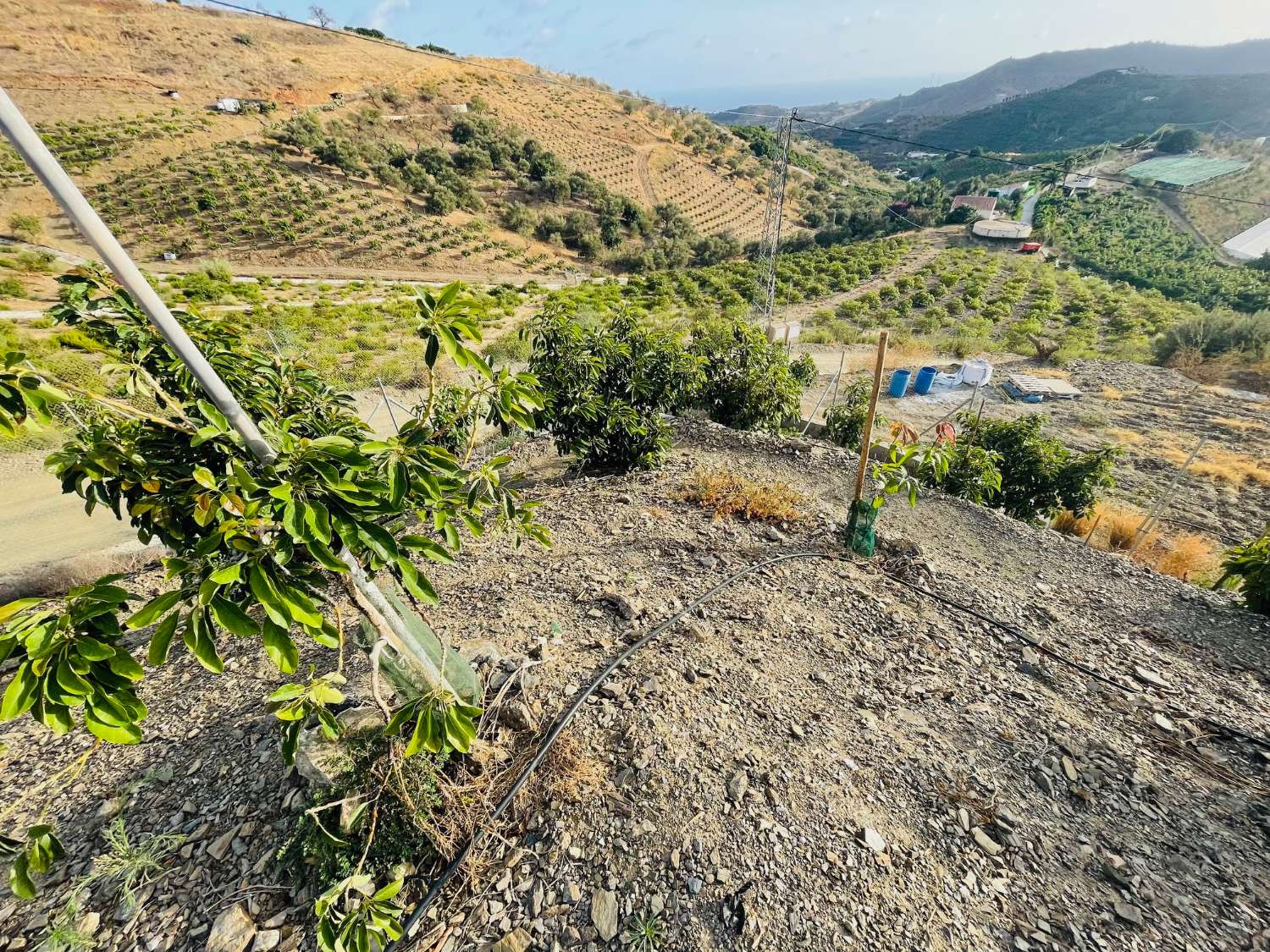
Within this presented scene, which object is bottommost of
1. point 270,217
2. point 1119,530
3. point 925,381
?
point 925,381

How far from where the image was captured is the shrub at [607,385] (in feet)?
21.8

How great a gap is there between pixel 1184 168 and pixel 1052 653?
8547cm

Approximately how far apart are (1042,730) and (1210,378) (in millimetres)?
24240

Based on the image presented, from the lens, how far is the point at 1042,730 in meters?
3.77

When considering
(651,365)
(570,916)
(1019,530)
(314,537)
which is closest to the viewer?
(314,537)

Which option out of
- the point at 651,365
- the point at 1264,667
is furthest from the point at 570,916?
the point at 1264,667

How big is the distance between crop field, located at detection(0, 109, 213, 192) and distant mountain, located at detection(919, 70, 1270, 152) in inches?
4494

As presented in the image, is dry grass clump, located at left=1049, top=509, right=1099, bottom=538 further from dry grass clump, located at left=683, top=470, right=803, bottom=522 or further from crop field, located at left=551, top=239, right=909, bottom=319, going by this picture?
crop field, located at left=551, top=239, right=909, bottom=319

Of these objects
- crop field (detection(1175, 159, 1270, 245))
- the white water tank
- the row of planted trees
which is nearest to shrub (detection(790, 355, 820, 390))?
the white water tank

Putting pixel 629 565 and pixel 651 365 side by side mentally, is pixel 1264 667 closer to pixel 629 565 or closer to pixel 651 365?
pixel 629 565

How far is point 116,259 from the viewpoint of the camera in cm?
135

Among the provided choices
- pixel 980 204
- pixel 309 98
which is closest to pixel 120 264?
pixel 980 204

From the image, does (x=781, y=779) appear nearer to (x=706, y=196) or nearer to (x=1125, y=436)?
(x=1125, y=436)

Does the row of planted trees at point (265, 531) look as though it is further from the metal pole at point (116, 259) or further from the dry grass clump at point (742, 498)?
the dry grass clump at point (742, 498)
